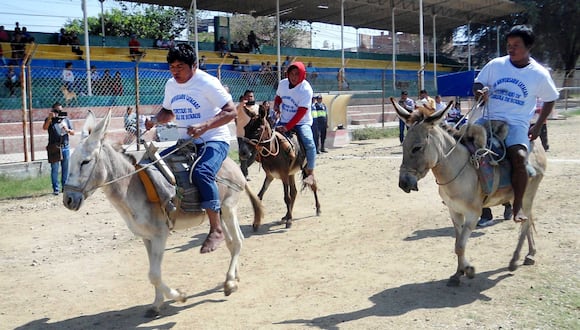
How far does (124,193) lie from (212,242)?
1.01m

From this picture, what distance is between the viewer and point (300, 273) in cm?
636

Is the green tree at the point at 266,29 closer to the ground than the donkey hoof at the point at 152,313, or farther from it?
farther from it

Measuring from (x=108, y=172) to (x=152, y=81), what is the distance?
16572mm

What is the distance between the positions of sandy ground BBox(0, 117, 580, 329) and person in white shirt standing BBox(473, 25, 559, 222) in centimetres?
108

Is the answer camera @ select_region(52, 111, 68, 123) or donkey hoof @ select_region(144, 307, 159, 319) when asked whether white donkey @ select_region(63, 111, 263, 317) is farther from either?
camera @ select_region(52, 111, 68, 123)

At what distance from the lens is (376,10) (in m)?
36.3

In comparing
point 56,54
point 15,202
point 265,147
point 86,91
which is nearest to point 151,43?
point 56,54

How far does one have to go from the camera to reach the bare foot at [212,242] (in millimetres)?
5398

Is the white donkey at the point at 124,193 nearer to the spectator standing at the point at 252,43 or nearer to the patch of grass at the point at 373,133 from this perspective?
the patch of grass at the point at 373,133

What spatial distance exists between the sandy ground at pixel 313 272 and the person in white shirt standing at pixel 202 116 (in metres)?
0.90

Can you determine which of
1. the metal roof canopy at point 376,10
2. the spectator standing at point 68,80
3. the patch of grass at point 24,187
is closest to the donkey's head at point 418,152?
the patch of grass at point 24,187

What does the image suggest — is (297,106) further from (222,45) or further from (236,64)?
(222,45)

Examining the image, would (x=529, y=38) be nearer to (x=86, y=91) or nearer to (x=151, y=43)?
(x=86, y=91)

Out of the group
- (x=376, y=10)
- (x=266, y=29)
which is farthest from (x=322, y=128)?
(x=266, y=29)
